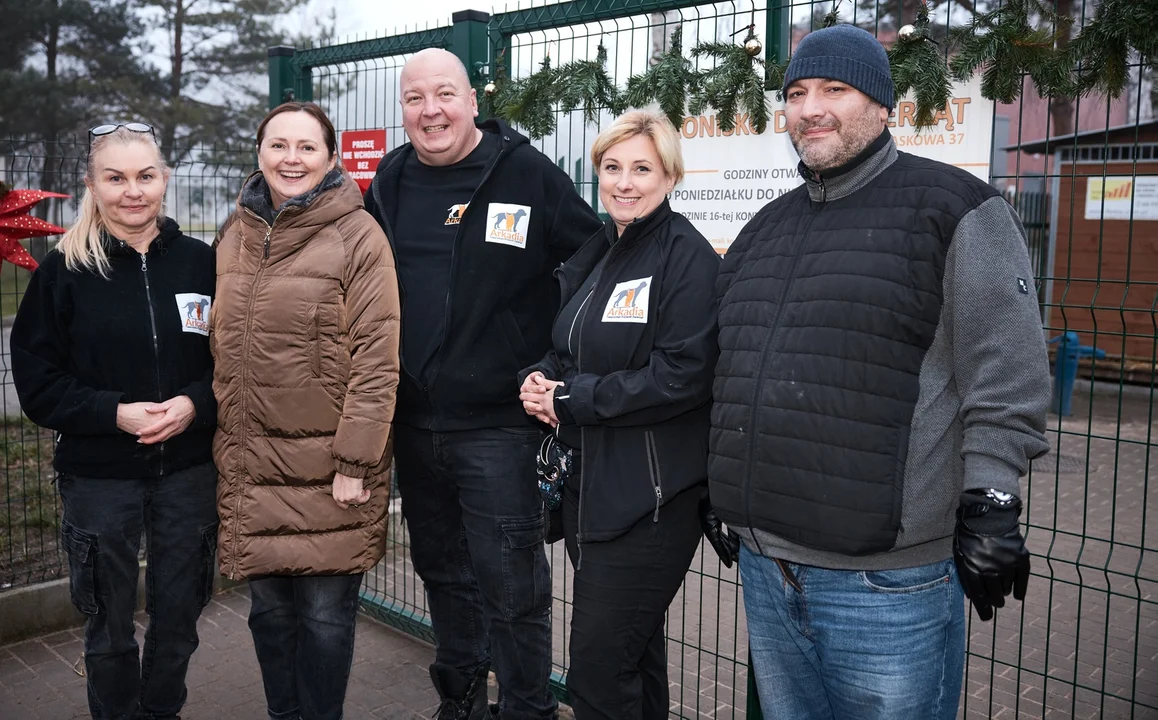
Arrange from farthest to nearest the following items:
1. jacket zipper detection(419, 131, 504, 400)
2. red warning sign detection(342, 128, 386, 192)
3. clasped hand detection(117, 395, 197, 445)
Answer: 1. red warning sign detection(342, 128, 386, 192)
2. jacket zipper detection(419, 131, 504, 400)
3. clasped hand detection(117, 395, 197, 445)

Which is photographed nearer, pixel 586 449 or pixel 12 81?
pixel 586 449

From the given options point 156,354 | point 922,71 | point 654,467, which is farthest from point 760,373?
point 156,354

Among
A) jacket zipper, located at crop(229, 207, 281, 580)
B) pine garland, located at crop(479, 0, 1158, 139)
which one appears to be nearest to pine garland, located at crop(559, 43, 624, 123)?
pine garland, located at crop(479, 0, 1158, 139)

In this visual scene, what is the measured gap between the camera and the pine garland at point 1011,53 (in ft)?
8.91

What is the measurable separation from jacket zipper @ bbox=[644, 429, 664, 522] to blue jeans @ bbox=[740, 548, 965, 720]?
0.34 meters

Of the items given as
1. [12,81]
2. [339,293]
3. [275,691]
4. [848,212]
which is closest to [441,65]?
[339,293]

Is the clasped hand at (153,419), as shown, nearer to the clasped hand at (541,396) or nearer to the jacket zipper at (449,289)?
the jacket zipper at (449,289)

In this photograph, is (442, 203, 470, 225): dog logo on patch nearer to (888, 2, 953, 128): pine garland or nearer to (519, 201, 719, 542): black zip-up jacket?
(519, 201, 719, 542): black zip-up jacket

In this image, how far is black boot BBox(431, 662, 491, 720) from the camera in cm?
382

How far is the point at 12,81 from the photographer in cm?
2094

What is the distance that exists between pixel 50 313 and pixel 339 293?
0.97 metres

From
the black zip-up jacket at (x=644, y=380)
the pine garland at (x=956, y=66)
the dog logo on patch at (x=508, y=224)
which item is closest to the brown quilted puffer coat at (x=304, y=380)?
the dog logo on patch at (x=508, y=224)

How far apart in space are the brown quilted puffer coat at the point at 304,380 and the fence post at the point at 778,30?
140 centimetres

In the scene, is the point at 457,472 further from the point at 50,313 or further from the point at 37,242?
the point at 37,242
